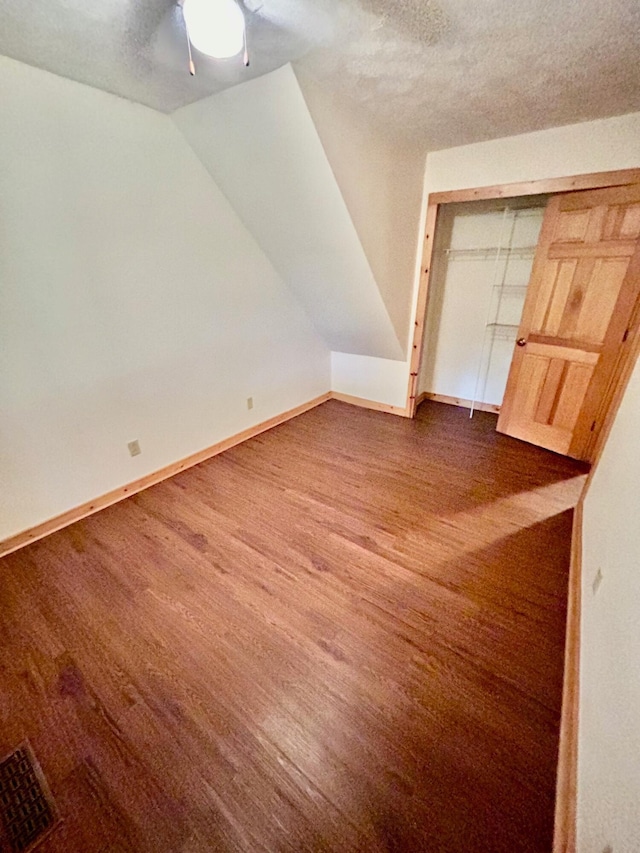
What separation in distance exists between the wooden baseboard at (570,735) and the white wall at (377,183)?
2284 mm

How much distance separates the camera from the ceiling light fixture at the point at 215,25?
3.82ft

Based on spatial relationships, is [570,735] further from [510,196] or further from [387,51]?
[510,196]

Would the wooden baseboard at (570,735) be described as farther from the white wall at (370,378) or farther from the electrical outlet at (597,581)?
the white wall at (370,378)

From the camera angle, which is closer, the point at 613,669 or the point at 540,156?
the point at 613,669

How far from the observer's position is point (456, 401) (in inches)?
154

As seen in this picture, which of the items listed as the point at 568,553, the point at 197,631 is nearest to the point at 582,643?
the point at 568,553

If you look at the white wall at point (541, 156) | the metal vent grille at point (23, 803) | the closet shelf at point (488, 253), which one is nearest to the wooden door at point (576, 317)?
the white wall at point (541, 156)

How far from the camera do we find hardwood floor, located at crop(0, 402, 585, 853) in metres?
1.02

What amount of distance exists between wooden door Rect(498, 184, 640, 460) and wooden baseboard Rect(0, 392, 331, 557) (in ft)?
7.48

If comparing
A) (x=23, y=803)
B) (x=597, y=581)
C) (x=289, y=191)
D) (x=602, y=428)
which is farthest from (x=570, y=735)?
(x=289, y=191)

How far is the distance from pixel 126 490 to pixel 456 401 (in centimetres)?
331

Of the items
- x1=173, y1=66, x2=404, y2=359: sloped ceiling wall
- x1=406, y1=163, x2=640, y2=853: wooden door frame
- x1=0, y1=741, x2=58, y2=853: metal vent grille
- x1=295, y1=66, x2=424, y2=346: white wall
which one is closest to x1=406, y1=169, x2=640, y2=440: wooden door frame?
x1=406, y1=163, x2=640, y2=853: wooden door frame

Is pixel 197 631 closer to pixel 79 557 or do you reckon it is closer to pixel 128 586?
pixel 128 586

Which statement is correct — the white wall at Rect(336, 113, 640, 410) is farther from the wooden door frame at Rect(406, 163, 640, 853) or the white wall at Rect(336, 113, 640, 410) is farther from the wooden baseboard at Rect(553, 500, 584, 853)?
the wooden baseboard at Rect(553, 500, 584, 853)
